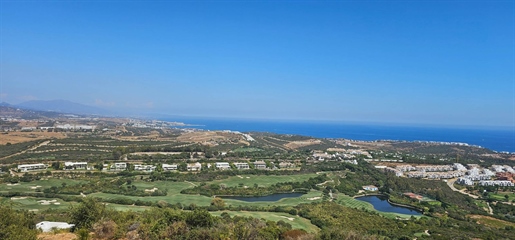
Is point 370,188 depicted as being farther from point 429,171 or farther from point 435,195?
point 429,171

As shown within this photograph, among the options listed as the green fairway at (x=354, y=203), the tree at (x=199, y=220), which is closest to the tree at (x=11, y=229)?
the tree at (x=199, y=220)

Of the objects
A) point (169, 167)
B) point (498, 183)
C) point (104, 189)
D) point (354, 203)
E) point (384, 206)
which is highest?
point (498, 183)

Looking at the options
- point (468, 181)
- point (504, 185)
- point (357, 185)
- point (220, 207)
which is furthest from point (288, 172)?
point (504, 185)

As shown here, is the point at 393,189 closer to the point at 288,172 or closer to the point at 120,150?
the point at 288,172

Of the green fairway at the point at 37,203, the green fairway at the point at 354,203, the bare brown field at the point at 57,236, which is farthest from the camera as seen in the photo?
the green fairway at the point at 354,203

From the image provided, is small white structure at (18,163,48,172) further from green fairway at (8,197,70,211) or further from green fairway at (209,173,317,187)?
green fairway at (209,173,317,187)

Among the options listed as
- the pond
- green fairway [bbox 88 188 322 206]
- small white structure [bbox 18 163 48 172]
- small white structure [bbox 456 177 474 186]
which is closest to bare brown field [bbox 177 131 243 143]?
small white structure [bbox 18 163 48 172]

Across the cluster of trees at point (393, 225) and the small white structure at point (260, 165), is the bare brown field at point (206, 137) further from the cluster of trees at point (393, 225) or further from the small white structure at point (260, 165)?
the cluster of trees at point (393, 225)

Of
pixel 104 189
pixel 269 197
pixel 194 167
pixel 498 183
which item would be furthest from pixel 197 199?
pixel 498 183
